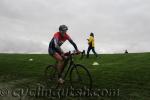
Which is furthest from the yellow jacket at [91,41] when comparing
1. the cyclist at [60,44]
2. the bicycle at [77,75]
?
the cyclist at [60,44]

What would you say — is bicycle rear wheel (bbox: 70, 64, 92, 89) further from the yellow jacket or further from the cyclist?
the yellow jacket

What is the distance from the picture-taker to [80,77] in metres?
14.1

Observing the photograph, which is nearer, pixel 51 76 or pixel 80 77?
pixel 80 77

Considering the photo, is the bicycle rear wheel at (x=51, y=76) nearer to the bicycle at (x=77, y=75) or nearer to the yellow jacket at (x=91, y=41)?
the bicycle at (x=77, y=75)

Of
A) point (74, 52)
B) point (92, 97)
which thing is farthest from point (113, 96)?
point (74, 52)

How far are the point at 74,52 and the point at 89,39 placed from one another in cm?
2156

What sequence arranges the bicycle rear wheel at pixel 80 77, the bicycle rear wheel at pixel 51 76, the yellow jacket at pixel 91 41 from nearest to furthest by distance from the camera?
the bicycle rear wheel at pixel 80 77, the bicycle rear wheel at pixel 51 76, the yellow jacket at pixel 91 41

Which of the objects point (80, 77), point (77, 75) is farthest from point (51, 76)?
point (80, 77)

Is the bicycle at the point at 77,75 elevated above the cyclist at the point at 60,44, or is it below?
below

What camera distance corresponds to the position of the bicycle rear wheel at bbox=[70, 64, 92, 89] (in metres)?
13.3

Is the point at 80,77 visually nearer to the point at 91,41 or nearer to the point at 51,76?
the point at 51,76

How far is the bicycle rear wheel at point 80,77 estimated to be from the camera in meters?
13.3

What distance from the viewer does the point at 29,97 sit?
43.9ft

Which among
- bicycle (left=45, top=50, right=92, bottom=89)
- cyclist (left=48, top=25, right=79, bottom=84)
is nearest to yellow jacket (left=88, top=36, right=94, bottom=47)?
bicycle (left=45, top=50, right=92, bottom=89)
